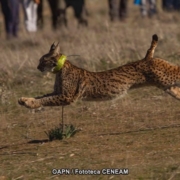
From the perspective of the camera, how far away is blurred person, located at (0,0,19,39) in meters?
16.9

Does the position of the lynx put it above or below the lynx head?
below

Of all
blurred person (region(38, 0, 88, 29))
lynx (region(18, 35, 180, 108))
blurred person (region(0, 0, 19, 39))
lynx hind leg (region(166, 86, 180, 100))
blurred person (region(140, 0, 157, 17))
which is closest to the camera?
lynx (region(18, 35, 180, 108))

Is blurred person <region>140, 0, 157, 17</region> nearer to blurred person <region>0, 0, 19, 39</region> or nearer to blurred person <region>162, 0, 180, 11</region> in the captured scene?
blurred person <region>162, 0, 180, 11</region>

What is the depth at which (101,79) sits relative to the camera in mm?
9281

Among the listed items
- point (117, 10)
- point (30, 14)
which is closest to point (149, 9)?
point (117, 10)

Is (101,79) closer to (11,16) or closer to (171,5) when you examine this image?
(11,16)

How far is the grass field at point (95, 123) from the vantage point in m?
7.93

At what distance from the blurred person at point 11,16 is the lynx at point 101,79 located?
769 centimetres

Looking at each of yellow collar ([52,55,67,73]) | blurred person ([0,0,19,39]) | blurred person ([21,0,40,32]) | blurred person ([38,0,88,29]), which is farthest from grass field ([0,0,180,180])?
blurred person ([38,0,88,29])

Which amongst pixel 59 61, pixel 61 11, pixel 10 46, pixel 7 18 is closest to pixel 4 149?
pixel 59 61

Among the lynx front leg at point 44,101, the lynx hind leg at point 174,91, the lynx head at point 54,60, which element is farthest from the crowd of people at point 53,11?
the lynx front leg at point 44,101

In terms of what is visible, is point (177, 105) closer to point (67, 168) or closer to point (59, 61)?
point (59, 61)

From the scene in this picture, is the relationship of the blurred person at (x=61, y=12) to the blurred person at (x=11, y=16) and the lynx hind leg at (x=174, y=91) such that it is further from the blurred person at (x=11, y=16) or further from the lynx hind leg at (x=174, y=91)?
the lynx hind leg at (x=174, y=91)

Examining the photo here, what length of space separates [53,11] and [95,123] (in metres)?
9.09
